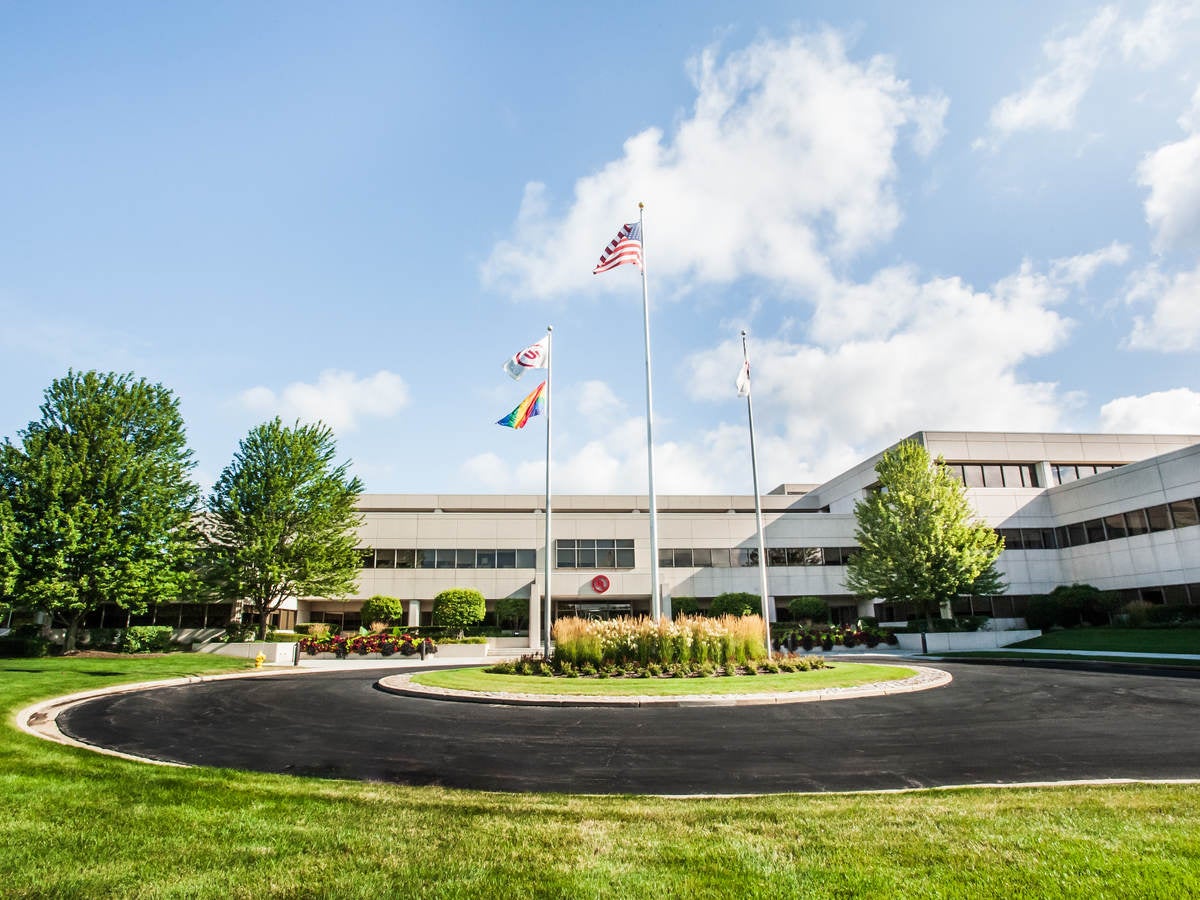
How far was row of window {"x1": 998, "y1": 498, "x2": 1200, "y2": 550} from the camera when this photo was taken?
36.4 metres

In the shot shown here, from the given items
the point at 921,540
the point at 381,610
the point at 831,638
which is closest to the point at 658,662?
the point at 831,638

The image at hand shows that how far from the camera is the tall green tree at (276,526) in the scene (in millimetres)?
37281

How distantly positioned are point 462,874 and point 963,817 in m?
4.11

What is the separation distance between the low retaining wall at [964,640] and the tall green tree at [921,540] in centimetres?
149

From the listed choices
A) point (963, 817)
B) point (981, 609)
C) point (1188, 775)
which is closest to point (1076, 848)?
point (963, 817)

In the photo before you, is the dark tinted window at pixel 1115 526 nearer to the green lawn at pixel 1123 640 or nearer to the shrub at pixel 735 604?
the green lawn at pixel 1123 640

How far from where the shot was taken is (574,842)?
16.8ft

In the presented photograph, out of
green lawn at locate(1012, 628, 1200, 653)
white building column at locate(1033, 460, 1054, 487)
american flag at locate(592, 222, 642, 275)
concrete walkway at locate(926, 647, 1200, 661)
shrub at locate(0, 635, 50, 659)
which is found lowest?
concrete walkway at locate(926, 647, 1200, 661)

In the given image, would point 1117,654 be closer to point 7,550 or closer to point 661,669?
point 661,669

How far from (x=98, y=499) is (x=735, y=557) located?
38.4m

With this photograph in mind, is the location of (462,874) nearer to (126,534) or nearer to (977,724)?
(977,724)

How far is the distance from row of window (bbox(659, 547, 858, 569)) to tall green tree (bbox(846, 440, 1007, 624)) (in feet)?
27.6

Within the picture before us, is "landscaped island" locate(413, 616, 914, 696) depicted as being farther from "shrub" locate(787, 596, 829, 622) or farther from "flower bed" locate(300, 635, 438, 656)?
"shrub" locate(787, 596, 829, 622)

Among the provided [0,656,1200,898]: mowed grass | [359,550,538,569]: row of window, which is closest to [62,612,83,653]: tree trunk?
[359,550,538,569]: row of window
